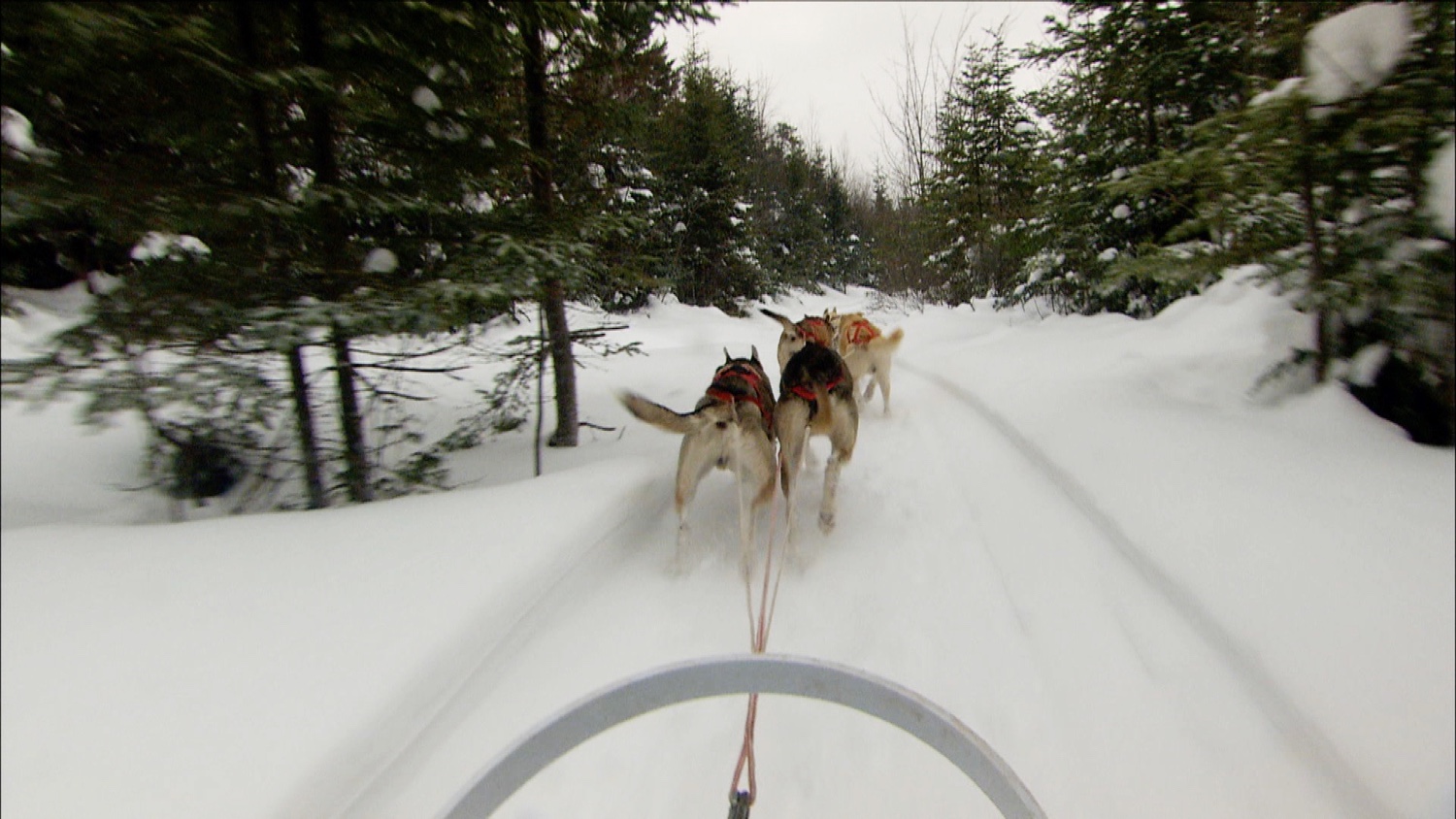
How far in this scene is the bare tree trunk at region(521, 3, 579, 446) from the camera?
11.1ft

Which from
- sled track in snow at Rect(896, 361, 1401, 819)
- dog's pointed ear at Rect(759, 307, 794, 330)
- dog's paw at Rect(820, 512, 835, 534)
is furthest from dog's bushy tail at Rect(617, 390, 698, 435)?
dog's pointed ear at Rect(759, 307, 794, 330)

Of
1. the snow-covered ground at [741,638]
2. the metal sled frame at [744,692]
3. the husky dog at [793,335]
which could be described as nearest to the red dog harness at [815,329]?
the husky dog at [793,335]

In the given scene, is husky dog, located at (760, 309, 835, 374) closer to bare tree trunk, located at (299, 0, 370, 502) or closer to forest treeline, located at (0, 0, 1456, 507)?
forest treeline, located at (0, 0, 1456, 507)

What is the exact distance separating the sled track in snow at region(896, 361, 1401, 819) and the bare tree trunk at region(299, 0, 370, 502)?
4010 millimetres

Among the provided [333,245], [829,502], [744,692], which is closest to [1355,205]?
[829,502]

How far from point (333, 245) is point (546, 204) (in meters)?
1.35

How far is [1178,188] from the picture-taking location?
4.69 m

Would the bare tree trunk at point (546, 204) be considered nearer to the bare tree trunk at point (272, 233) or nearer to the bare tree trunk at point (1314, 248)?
the bare tree trunk at point (272, 233)

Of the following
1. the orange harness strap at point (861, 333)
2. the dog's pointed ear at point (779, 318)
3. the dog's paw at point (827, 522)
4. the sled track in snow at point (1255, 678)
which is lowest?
the sled track in snow at point (1255, 678)

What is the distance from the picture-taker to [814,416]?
3439 millimetres

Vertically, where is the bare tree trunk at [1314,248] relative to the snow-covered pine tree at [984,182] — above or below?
below

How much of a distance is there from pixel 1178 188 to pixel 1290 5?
1972 mm

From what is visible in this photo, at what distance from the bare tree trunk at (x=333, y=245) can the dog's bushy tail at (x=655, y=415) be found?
4.85ft

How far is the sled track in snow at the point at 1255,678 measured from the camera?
153 cm
